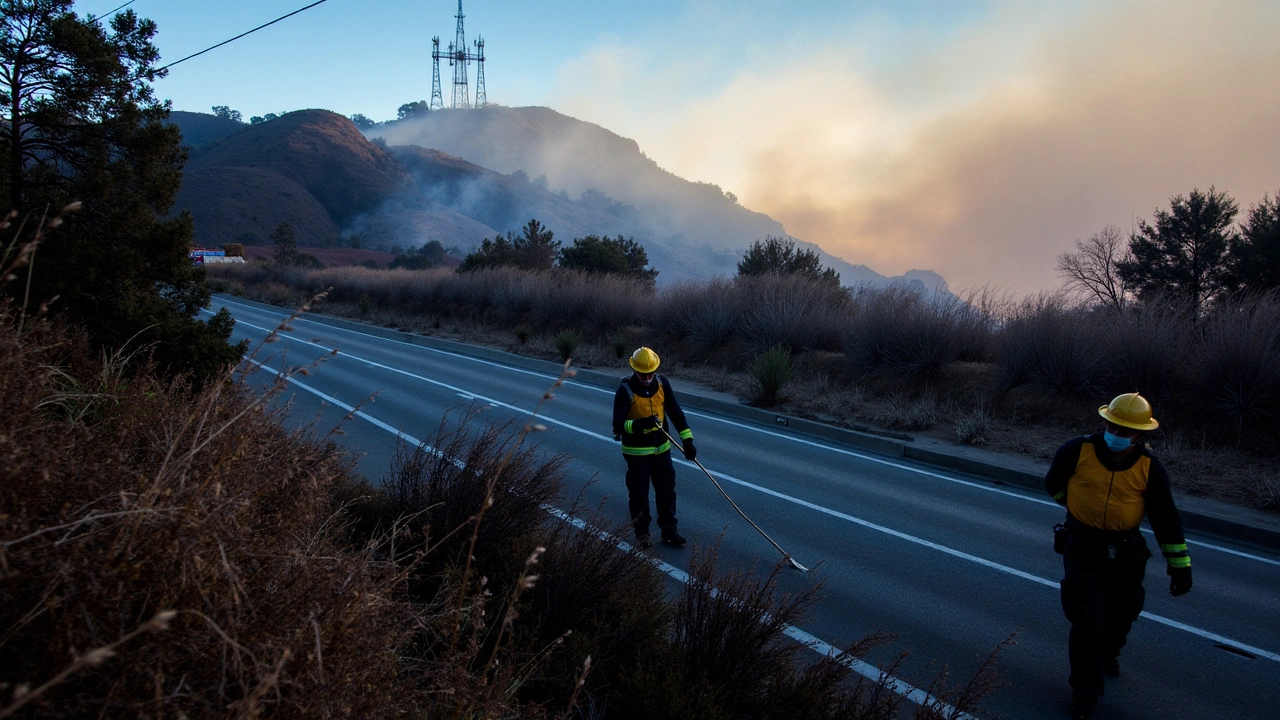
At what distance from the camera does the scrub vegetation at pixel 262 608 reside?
1572mm

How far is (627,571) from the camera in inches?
159

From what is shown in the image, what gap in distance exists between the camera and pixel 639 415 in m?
6.46

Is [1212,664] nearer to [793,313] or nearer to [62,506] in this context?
[62,506]

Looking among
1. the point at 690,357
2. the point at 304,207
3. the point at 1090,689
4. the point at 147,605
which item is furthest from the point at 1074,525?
the point at 304,207

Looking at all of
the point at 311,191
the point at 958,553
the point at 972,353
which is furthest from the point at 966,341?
the point at 311,191

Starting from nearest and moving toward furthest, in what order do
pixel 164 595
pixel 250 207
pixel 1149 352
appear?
pixel 164 595, pixel 1149 352, pixel 250 207

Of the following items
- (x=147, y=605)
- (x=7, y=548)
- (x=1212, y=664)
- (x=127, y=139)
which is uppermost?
(x=127, y=139)

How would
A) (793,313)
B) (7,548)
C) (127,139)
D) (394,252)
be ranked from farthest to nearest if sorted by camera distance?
(394,252), (793,313), (127,139), (7,548)

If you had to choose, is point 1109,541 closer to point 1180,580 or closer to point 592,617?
point 1180,580

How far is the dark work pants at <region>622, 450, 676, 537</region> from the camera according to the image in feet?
20.7

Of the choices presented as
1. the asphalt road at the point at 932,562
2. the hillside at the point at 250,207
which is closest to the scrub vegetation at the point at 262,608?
the asphalt road at the point at 932,562

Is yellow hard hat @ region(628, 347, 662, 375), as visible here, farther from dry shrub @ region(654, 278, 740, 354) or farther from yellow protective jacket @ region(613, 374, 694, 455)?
dry shrub @ region(654, 278, 740, 354)

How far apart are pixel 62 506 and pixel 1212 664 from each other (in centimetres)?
621

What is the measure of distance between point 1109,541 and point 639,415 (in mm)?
3549
